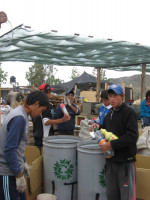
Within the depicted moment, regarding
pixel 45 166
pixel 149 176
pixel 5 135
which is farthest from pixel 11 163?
pixel 149 176

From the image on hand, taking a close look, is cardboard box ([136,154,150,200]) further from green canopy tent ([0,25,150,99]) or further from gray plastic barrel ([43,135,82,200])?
green canopy tent ([0,25,150,99])

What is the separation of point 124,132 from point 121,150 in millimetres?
186

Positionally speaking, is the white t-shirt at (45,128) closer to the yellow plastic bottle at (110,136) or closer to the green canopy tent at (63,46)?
the yellow plastic bottle at (110,136)

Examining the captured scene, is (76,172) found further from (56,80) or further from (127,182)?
(56,80)

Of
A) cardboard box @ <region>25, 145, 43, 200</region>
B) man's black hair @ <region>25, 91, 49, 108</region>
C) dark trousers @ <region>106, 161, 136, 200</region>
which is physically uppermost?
man's black hair @ <region>25, 91, 49, 108</region>

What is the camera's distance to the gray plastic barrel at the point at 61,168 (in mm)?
3068

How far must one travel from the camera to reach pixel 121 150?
238 centimetres

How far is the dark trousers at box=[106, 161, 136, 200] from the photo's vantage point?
2.36 m

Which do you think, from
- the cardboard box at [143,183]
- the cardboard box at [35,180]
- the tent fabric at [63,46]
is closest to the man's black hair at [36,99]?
the cardboard box at [35,180]

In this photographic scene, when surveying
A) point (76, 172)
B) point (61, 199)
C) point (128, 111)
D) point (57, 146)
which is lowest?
point (61, 199)

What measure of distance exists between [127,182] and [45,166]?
1294 mm

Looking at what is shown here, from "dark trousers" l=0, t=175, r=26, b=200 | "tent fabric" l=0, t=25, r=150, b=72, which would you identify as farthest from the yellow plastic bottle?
"tent fabric" l=0, t=25, r=150, b=72

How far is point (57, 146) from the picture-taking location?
3.06 meters

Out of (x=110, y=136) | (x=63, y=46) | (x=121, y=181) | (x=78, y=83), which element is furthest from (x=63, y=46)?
(x=78, y=83)
